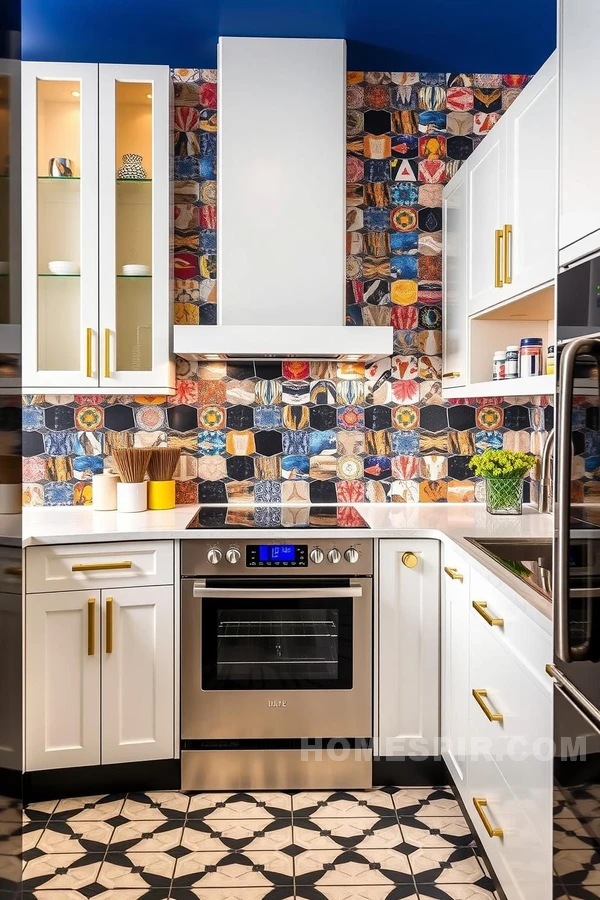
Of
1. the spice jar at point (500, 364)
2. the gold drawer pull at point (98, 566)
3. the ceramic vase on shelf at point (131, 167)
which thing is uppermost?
the ceramic vase on shelf at point (131, 167)

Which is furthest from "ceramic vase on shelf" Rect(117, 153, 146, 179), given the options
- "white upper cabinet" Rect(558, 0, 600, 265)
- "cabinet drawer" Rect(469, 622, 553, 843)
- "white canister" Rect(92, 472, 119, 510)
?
"cabinet drawer" Rect(469, 622, 553, 843)

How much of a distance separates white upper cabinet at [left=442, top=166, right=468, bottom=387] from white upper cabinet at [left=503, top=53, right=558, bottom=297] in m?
0.50

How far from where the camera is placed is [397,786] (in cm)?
267

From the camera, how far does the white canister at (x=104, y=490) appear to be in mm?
2967

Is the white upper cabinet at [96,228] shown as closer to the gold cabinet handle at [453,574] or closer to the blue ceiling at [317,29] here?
the blue ceiling at [317,29]

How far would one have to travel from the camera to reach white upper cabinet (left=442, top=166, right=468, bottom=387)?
287cm

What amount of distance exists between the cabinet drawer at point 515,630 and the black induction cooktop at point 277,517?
2.12 ft

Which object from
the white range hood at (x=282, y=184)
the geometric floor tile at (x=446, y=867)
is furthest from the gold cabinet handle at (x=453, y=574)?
the white range hood at (x=282, y=184)

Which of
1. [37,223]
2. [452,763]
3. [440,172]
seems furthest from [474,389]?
[37,223]

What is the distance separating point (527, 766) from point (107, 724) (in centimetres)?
153

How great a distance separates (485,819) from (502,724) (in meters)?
0.34

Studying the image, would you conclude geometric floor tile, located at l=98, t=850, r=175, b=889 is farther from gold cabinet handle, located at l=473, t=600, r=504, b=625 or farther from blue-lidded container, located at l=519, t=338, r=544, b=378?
blue-lidded container, located at l=519, t=338, r=544, b=378

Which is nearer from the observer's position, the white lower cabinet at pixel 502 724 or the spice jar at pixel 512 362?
the white lower cabinet at pixel 502 724

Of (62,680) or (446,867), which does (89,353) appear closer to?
(62,680)
